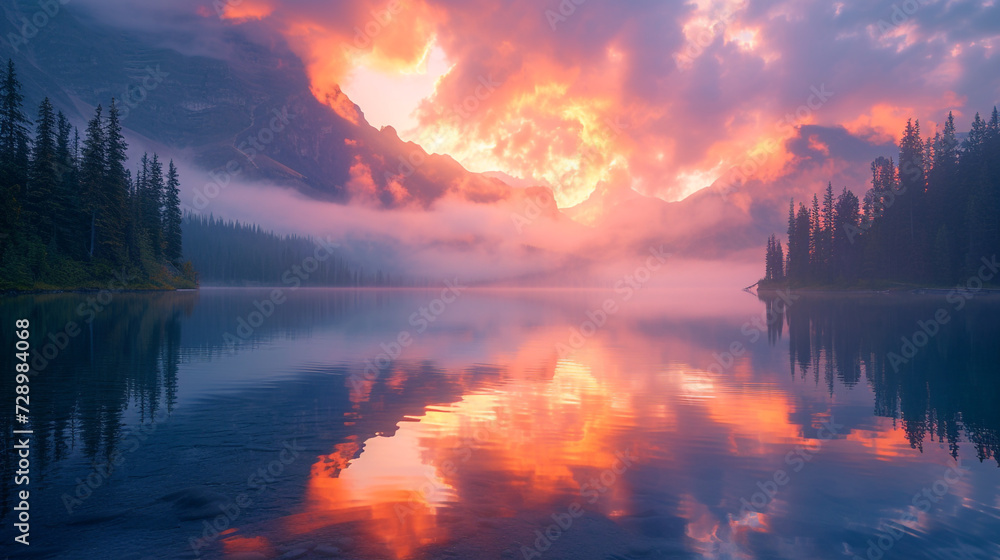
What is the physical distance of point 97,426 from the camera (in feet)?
52.1

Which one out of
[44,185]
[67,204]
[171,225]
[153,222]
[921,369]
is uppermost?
[171,225]

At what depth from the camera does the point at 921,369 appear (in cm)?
2980

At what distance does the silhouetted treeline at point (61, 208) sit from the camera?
78188mm

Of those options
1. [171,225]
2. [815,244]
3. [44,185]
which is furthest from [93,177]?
[815,244]

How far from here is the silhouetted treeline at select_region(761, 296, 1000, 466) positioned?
60.6 feet

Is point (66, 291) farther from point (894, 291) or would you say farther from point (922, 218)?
point (922, 218)

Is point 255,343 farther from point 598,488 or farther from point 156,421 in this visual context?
point 598,488

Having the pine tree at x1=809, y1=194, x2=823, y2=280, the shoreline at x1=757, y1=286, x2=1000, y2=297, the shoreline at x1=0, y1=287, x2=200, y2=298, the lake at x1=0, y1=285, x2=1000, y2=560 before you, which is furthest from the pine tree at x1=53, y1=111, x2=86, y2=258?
the pine tree at x1=809, y1=194, x2=823, y2=280

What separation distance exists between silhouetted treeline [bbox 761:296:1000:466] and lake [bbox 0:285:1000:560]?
225 mm

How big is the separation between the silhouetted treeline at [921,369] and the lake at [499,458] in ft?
0.74

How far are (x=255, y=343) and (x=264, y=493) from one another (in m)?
30.7

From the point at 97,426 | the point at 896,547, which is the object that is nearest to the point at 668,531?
the point at 896,547

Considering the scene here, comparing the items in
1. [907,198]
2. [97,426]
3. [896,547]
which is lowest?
[896,547]

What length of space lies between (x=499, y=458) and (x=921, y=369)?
94.2 feet
